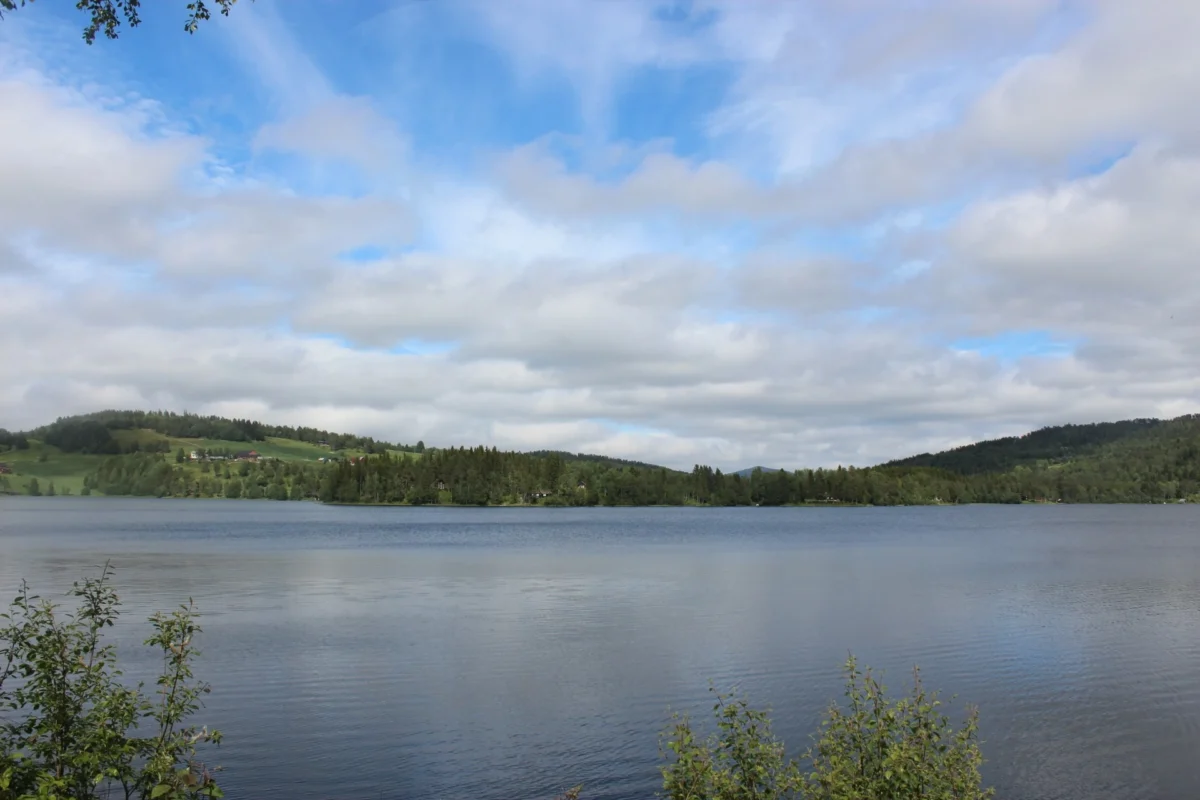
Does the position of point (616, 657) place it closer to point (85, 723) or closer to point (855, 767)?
point (855, 767)

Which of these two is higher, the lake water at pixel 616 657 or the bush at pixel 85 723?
the bush at pixel 85 723

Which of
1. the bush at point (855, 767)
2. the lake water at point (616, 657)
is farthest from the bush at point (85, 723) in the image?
the lake water at point (616, 657)

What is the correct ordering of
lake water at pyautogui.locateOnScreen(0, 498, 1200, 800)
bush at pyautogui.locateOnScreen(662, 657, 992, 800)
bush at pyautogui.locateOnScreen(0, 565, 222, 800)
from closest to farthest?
1. bush at pyautogui.locateOnScreen(0, 565, 222, 800)
2. bush at pyautogui.locateOnScreen(662, 657, 992, 800)
3. lake water at pyautogui.locateOnScreen(0, 498, 1200, 800)

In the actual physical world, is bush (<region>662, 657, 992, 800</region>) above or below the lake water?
above

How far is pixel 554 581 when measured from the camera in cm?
5222

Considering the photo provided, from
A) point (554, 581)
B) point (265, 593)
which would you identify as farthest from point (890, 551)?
point (265, 593)

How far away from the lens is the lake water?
59.2 feet

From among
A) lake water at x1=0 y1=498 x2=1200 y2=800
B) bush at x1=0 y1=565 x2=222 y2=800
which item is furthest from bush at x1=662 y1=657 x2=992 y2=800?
lake water at x1=0 y1=498 x2=1200 y2=800

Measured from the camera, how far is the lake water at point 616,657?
18031mm

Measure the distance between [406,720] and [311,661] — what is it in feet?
27.4

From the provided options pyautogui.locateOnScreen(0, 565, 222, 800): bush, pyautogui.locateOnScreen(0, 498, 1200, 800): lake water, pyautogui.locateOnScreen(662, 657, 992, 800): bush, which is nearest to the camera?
pyautogui.locateOnScreen(0, 565, 222, 800): bush

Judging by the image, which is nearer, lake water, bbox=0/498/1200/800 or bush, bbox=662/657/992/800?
bush, bbox=662/657/992/800

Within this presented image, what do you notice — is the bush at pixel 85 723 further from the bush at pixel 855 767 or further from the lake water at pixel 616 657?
the lake water at pixel 616 657

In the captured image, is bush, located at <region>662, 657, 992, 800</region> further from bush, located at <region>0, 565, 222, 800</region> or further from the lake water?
the lake water
